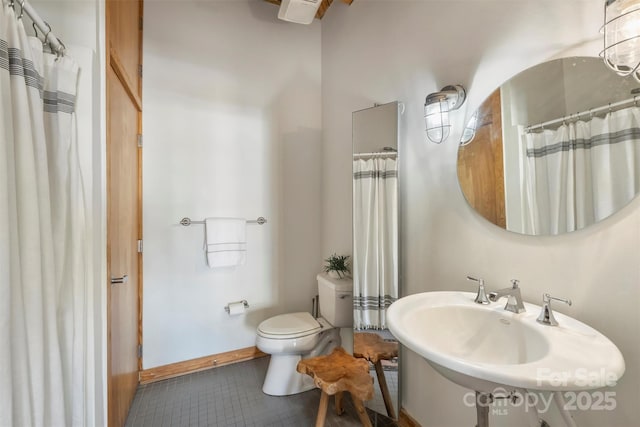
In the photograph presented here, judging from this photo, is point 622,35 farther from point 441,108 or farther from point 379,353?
point 379,353

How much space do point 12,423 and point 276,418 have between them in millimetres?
1303

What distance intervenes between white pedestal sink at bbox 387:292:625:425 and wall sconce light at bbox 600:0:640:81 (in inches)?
29.4

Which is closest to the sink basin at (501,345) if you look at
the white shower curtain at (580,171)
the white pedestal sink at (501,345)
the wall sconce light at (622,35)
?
the white pedestal sink at (501,345)

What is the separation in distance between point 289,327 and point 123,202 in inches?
51.5

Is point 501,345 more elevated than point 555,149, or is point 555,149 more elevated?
point 555,149

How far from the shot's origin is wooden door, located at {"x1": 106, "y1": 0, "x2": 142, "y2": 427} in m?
1.30

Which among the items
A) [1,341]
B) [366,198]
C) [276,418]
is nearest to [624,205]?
[366,198]

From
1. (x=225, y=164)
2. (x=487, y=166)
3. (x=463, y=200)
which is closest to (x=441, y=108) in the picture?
(x=487, y=166)

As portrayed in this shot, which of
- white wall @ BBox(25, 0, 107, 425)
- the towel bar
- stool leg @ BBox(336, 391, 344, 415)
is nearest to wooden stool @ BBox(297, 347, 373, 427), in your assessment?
stool leg @ BBox(336, 391, 344, 415)

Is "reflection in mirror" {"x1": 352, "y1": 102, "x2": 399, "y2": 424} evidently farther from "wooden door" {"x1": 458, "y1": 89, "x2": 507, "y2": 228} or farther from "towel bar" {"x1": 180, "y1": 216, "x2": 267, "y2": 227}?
"towel bar" {"x1": 180, "y1": 216, "x2": 267, "y2": 227}

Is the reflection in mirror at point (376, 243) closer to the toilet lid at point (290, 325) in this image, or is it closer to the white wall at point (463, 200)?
the white wall at point (463, 200)

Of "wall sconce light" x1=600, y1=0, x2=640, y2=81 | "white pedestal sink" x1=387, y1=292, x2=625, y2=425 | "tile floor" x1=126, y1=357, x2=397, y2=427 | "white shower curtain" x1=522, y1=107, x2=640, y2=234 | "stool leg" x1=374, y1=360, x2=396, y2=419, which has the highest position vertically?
"wall sconce light" x1=600, y1=0, x2=640, y2=81

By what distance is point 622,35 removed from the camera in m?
0.74

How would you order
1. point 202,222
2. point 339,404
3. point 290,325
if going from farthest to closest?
1. point 202,222
2. point 290,325
3. point 339,404
